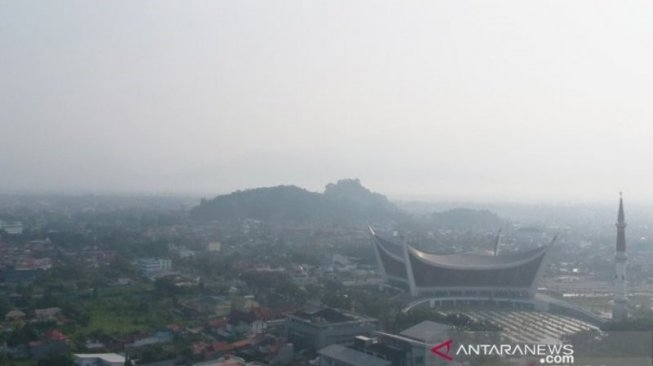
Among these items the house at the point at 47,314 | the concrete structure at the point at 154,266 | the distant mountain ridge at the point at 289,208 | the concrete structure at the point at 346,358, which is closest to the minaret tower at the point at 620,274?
the concrete structure at the point at 346,358

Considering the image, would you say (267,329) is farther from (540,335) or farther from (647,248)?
(647,248)

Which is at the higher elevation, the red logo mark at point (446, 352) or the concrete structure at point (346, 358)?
the red logo mark at point (446, 352)

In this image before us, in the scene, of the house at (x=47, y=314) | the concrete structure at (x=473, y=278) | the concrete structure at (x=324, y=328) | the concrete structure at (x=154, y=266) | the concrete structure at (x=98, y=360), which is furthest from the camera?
the concrete structure at (x=154, y=266)

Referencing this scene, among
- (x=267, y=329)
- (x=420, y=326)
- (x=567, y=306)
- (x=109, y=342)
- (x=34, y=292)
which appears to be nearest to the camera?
(x=420, y=326)

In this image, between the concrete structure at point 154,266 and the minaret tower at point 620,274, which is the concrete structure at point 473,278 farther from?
the concrete structure at point 154,266

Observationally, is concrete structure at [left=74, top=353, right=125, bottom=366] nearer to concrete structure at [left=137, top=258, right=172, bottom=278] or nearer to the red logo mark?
the red logo mark

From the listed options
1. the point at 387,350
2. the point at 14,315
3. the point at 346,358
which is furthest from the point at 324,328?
the point at 14,315

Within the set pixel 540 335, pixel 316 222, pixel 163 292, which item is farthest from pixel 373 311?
pixel 316 222
